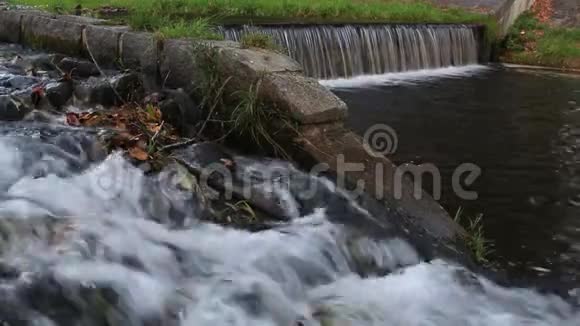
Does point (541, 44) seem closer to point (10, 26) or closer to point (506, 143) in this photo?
point (506, 143)

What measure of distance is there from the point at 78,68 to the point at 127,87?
2.99 ft

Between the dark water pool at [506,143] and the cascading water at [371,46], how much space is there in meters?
0.78

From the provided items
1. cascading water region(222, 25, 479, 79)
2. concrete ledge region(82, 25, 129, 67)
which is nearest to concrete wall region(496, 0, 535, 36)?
cascading water region(222, 25, 479, 79)

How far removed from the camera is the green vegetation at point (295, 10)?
13336mm

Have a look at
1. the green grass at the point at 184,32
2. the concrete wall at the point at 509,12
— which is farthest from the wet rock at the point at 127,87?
the concrete wall at the point at 509,12

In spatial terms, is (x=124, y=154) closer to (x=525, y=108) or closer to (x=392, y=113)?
(x=392, y=113)

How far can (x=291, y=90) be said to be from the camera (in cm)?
534

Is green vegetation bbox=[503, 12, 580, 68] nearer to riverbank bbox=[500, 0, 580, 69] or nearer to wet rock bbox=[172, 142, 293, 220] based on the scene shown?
riverbank bbox=[500, 0, 580, 69]

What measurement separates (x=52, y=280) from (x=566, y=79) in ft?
41.8

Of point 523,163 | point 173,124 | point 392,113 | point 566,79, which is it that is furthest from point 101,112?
point 566,79

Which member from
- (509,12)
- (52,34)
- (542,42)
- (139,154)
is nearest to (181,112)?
(139,154)

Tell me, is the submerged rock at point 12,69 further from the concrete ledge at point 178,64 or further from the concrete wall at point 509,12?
the concrete wall at point 509,12

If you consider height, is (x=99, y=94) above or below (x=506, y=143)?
above

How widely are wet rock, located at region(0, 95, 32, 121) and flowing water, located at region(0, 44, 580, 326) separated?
0.39 meters
